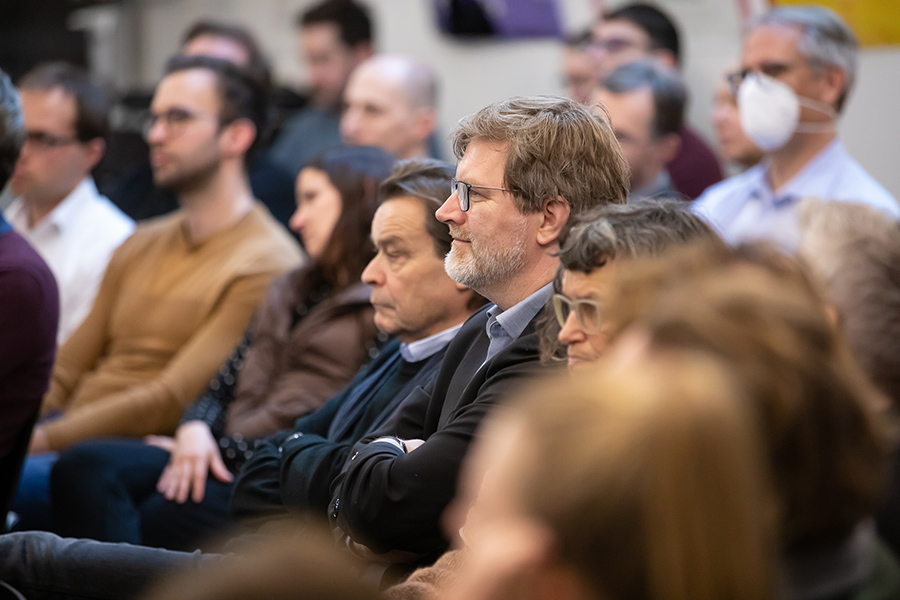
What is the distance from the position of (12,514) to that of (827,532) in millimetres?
2299

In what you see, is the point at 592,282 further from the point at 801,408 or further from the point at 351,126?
the point at 351,126

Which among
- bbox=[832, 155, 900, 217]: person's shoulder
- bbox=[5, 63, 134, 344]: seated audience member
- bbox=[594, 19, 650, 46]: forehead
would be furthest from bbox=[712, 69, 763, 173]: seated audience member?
bbox=[5, 63, 134, 344]: seated audience member

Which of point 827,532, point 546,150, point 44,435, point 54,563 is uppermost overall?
point 546,150

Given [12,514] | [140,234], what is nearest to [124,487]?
[12,514]

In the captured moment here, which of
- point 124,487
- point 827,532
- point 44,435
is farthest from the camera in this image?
point 44,435

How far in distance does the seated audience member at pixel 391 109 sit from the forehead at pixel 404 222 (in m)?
1.88

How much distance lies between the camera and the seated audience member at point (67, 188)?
3.62 m

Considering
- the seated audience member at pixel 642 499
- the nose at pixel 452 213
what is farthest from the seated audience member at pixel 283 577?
the nose at pixel 452 213

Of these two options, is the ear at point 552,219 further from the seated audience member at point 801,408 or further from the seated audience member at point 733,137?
the seated audience member at point 733,137

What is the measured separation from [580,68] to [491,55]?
81 cm

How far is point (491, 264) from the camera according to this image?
5.80 ft

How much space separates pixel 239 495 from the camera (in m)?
2.10

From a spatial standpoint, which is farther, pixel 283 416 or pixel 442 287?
pixel 283 416

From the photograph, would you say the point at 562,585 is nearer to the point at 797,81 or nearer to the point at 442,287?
the point at 442,287
